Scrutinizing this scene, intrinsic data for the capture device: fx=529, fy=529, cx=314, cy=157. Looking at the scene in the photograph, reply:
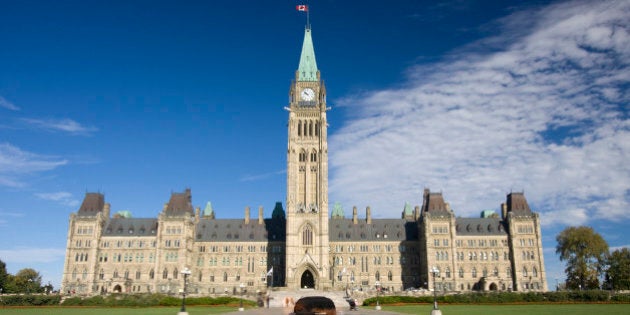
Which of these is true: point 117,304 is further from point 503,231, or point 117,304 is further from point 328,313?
point 503,231

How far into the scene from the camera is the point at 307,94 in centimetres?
10800

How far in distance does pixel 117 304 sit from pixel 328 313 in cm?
3780

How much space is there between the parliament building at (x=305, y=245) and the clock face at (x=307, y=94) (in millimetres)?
205

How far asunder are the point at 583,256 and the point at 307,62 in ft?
213

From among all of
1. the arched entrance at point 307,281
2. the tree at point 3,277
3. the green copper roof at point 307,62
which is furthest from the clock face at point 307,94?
the tree at point 3,277

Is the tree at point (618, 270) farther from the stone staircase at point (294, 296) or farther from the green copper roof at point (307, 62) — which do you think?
the green copper roof at point (307, 62)

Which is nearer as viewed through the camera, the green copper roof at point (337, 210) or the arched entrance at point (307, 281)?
the arched entrance at point (307, 281)

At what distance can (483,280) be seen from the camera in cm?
10106

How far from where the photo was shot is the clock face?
10775 centimetres

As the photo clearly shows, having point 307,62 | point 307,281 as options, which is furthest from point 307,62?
point 307,281

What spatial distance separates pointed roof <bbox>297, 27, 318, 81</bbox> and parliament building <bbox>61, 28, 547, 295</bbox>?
0.21 metres

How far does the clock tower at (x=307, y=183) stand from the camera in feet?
316

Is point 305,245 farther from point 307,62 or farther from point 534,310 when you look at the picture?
point 534,310

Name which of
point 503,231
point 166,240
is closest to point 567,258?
point 503,231
